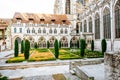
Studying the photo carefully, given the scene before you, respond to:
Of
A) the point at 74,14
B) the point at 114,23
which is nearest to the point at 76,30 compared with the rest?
the point at 74,14

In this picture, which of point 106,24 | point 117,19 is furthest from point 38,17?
point 117,19

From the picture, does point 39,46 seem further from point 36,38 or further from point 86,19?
point 86,19

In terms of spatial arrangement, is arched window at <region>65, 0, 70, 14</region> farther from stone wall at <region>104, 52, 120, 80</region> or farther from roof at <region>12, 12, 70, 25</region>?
stone wall at <region>104, 52, 120, 80</region>

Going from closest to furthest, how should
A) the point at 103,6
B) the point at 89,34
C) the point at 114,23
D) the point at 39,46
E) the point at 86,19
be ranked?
the point at 114,23, the point at 103,6, the point at 89,34, the point at 86,19, the point at 39,46

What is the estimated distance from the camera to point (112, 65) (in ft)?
25.8

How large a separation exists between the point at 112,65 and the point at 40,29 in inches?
1796

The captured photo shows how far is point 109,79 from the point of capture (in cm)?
812

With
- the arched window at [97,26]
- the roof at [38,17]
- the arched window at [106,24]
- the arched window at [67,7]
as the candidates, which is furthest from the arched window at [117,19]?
the arched window at [67,7]

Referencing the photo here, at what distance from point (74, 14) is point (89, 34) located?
17.9 meters

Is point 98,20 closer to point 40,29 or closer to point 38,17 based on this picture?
point 40,29

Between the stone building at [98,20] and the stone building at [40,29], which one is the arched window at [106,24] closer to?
the stone building at [98,20]

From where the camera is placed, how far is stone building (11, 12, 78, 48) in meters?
50.4

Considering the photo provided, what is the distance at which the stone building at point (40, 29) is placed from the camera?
165 feet

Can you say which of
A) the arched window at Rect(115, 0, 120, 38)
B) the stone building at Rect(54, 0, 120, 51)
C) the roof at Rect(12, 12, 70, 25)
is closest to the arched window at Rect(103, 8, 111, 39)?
the stone building at Rect(54, 0, 120, 51)
